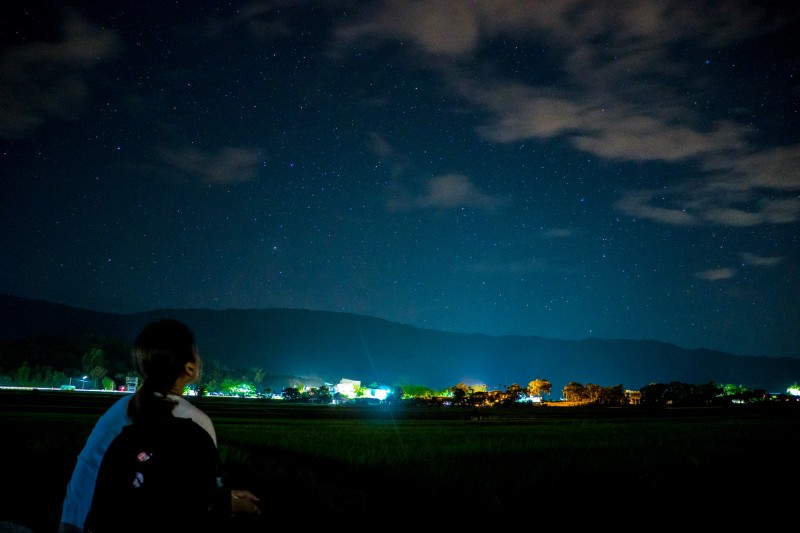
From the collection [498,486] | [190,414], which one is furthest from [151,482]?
[498,486]

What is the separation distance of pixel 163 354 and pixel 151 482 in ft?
2.31

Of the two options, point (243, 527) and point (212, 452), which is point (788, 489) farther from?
point (212, 452)

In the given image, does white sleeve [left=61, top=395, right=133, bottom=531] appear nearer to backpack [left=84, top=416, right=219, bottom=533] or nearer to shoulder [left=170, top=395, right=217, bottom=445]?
backpack [left=84, top=416, right=219, bottom=533]

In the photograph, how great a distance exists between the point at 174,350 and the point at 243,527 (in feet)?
17.7

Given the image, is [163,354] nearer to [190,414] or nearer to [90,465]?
[190,414]

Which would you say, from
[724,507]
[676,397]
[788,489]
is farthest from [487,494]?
[676,397]

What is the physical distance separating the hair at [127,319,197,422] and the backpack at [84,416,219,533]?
153 millimetres

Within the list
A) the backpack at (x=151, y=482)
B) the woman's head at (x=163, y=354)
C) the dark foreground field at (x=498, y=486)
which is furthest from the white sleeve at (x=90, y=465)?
the dark foreground field at (x=498, y=486)

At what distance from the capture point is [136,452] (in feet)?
10.1

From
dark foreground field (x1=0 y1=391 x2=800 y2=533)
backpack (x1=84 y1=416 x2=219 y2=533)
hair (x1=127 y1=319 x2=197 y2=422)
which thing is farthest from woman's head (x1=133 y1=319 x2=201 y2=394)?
dark foreground field (x1=0 y1=391 x2=800 y2=533)

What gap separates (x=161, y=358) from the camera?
11.1ft

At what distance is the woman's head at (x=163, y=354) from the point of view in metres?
3.35

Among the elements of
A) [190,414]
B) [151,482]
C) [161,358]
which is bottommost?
[151,482]

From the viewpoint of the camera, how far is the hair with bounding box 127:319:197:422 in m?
3.22
